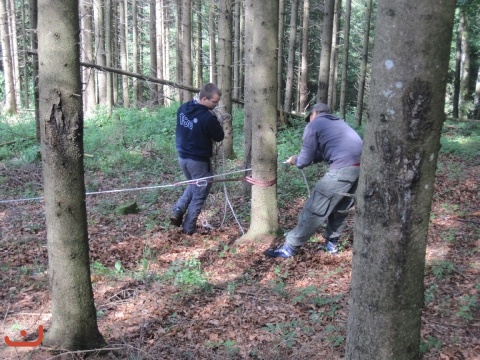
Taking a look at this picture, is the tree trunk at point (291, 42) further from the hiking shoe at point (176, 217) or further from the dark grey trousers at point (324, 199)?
the dark grey trousers at point (324, 199)

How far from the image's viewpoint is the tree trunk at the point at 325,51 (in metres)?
12.2

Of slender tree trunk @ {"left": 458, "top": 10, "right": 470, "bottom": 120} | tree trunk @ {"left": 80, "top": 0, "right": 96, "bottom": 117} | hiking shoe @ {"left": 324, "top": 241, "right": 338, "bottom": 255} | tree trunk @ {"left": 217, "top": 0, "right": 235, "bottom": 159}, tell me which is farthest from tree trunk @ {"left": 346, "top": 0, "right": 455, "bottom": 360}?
slender tree trunk @ {"left": 458, "top": 10, "right": 470, "bottom": 120}

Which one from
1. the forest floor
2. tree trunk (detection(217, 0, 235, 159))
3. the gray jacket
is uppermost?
tree trunk (detection(217, 0, 235, 159))

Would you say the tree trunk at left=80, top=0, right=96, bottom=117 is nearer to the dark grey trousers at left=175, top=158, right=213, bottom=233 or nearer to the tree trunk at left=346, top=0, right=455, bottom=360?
the dark grey trousers at left=175, top=158, right=213, bottom=233

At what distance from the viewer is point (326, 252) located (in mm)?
6008

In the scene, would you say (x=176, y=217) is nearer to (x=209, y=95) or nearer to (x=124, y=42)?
(x=209, y=95)

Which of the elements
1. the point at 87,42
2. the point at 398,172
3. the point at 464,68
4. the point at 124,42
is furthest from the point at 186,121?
the point at 464,68

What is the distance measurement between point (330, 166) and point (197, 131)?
6.55 ft

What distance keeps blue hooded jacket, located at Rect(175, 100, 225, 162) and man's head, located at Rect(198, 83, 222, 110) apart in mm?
75

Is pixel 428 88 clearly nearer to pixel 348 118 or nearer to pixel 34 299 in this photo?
pixel 34 299

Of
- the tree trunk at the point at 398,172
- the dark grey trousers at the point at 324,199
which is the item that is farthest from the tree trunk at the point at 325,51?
the tree trunk at the point at 398,172

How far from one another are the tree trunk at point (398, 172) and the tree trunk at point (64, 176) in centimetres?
206

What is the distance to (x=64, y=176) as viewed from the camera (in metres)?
3.18

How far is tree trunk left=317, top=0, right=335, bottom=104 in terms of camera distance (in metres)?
12.2
